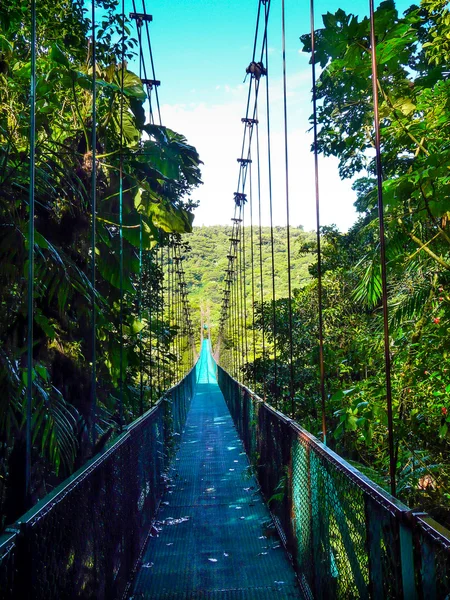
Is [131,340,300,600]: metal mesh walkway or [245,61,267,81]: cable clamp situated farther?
[245,61,267,81]: cable clamp

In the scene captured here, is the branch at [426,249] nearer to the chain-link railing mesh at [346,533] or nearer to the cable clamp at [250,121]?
the chain-link railing mesh at [346,533]

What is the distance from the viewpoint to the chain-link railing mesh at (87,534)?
1.01m

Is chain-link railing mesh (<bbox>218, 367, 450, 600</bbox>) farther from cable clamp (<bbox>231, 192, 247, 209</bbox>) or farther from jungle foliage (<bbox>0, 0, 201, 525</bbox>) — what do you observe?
cable clamp (<bbox>231, 192, 247, 209</bbox>)

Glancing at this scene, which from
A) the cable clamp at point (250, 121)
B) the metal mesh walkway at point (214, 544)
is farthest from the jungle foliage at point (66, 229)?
the cable clamp at point (250, 121)

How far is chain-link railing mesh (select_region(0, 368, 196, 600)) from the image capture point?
1.01m

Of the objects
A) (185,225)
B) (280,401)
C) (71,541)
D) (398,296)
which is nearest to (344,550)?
(71,541)

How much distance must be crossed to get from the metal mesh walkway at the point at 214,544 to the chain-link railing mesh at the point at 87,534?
15 centimetres

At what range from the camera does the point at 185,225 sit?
13.2 feet

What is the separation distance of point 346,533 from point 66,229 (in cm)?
251

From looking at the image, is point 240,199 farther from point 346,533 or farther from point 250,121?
point 346,533

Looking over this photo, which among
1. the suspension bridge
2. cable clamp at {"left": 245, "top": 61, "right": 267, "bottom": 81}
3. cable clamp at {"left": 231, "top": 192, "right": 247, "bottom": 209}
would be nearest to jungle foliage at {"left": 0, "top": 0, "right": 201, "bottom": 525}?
the suspension bridge

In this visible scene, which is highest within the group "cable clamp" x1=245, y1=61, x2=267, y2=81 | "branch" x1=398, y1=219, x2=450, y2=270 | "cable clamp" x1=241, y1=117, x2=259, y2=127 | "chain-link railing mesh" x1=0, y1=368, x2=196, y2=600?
"cable clamp" x1=241, y1=117, x2=259, y2=127

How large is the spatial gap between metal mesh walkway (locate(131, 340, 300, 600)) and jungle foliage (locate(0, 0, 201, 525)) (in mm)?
655

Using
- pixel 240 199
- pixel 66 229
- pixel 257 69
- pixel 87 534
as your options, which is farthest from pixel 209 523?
pixel 240 199
